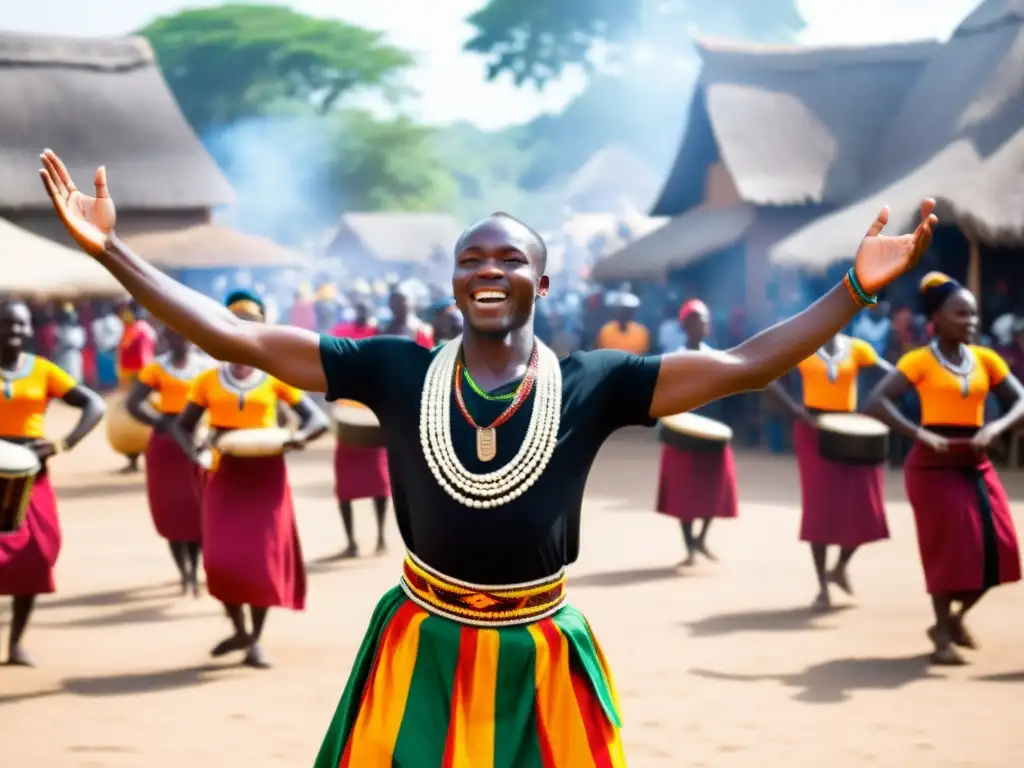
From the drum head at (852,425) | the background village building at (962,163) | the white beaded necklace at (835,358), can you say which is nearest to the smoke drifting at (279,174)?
the background village building at (962,163)

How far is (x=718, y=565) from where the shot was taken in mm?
11188

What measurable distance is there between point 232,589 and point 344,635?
118 cm

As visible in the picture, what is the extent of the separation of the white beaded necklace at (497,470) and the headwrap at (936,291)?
448cm

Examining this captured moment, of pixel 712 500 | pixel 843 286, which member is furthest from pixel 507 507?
pixel 712 500

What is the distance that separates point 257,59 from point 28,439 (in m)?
51.7

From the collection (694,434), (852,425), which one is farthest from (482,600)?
(694,434)

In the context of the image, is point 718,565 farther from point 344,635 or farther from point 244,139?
point 244,139

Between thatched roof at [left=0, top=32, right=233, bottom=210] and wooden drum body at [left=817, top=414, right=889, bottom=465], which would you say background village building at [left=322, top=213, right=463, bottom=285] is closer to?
thatched roof at [left=0, top=32, right=233, bottom=210]

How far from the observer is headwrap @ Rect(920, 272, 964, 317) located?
7.89m

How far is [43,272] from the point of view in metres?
19.4

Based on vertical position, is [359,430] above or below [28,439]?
below

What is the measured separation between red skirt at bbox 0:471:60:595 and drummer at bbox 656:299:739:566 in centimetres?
454

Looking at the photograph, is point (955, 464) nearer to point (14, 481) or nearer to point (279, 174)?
point (14, 481)

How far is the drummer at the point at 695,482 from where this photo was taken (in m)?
11.1
